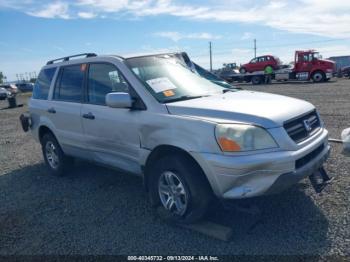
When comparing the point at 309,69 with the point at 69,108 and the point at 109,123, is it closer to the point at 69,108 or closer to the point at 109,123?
the point at 69,108

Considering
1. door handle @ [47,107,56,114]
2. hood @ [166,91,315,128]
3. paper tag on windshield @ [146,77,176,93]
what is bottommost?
door handle @ [47,107,56,114]

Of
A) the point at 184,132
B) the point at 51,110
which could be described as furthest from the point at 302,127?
the point at 51,110

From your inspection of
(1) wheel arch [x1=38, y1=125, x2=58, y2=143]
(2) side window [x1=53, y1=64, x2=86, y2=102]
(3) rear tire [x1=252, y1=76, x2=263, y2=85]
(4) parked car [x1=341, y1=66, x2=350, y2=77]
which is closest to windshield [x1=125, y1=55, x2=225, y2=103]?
(2) side window [x1=53, y1=64, x2=86, y2=102]

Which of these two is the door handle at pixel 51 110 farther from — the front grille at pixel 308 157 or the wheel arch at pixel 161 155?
the front grille at pixel 308 157

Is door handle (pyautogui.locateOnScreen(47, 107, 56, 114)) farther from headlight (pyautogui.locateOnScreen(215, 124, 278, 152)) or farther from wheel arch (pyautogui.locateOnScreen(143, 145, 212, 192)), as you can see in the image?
headlight (pyautogui.locateOnScreen(215, 124, 278, 152))

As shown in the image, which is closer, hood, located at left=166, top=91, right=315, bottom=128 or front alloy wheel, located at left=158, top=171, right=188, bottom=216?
hood, located at left=166, top=91, right=315, bottom=128

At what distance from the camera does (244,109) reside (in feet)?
11.4

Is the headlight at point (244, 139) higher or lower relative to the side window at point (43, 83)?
lower

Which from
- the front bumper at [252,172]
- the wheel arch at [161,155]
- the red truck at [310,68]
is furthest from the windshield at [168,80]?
the red truck at [310,68]

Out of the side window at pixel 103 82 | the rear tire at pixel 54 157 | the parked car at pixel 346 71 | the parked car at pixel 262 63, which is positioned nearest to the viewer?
the side window at pixel 103 82

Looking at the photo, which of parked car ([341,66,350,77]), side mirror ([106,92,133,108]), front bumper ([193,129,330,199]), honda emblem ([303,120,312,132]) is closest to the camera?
front bumper ([193,129,330,199])

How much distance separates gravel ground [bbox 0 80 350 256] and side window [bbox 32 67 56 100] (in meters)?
1.57

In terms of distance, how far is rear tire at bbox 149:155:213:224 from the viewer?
3.53m

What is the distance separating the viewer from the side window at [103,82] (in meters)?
4.37
